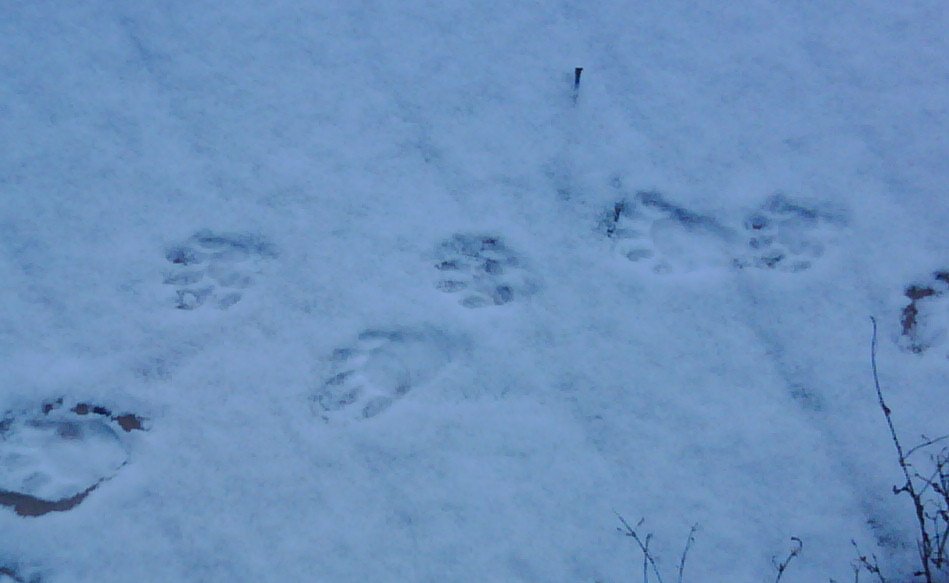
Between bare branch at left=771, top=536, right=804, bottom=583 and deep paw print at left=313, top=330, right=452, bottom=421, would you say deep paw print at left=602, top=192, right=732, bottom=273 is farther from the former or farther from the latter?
bare branch at left=771, top=536, right=804, bottom=583

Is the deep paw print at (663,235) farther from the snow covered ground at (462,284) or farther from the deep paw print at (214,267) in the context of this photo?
the deep paw print at (214,267)

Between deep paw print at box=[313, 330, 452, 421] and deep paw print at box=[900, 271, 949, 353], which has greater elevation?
deep paw print at box=[900, 271, 949, 353]

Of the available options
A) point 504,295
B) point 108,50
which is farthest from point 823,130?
point 108,50

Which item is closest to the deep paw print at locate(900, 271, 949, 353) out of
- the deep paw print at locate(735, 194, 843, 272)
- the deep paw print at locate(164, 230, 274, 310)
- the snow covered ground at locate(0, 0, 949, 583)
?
the snow covered ground at locate(0, 0, 949, 583)

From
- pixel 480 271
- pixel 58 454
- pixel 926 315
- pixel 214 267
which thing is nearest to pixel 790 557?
pixel 926 315

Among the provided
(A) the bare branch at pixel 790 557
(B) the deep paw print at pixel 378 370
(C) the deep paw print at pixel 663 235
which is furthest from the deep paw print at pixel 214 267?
(A) the bare branch at pixel 790 557

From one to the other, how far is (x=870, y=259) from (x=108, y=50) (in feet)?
6.97

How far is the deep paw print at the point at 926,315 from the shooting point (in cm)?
173

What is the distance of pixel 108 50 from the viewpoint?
2.00 meters

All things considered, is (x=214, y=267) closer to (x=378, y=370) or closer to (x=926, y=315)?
(x=378, y=370)

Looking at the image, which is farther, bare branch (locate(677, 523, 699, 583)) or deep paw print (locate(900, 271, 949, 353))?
deep paw print (locate(900, 271, 949, 353))

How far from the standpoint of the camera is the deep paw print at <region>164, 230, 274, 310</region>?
174 cm

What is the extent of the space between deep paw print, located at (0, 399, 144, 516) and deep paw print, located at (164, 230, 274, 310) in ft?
1.04

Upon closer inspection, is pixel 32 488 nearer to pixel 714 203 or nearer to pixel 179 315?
pixel 179 315
